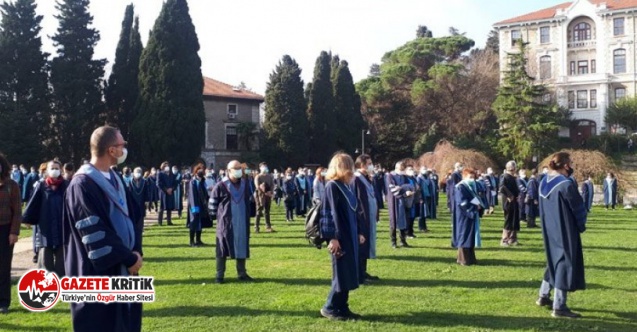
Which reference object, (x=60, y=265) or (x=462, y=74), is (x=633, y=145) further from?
(x=60, y=265)

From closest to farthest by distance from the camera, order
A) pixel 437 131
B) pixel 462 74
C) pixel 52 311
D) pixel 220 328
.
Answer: pixel 220 328
pixel 52 311
pixel 437 131
pixel 462 74

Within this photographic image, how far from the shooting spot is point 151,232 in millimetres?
18250

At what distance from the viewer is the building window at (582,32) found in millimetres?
66312

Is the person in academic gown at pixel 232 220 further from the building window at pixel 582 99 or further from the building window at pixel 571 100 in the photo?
the building window at pixel 582 99

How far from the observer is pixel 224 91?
6100cm

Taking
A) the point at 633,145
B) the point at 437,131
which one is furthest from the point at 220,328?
the point at 633,145

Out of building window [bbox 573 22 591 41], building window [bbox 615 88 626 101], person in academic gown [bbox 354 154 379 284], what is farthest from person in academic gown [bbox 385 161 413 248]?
building window [bbox 573 22 591 41]

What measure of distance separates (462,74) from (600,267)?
167 feet

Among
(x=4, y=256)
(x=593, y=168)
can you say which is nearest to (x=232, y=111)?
(x=593, y=168)

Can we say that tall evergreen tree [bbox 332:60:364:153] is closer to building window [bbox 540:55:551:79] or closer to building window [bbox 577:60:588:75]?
building window [bbox 540:55:551:79]

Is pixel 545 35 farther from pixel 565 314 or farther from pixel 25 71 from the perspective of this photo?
pixel 565 314

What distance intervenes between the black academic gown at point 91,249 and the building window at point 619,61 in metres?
69.1

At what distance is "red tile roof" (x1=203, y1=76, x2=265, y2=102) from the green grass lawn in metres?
46.0

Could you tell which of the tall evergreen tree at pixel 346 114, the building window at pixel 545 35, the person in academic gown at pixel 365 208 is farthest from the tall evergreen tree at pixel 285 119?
the person in academic gown at pixel 365 208
